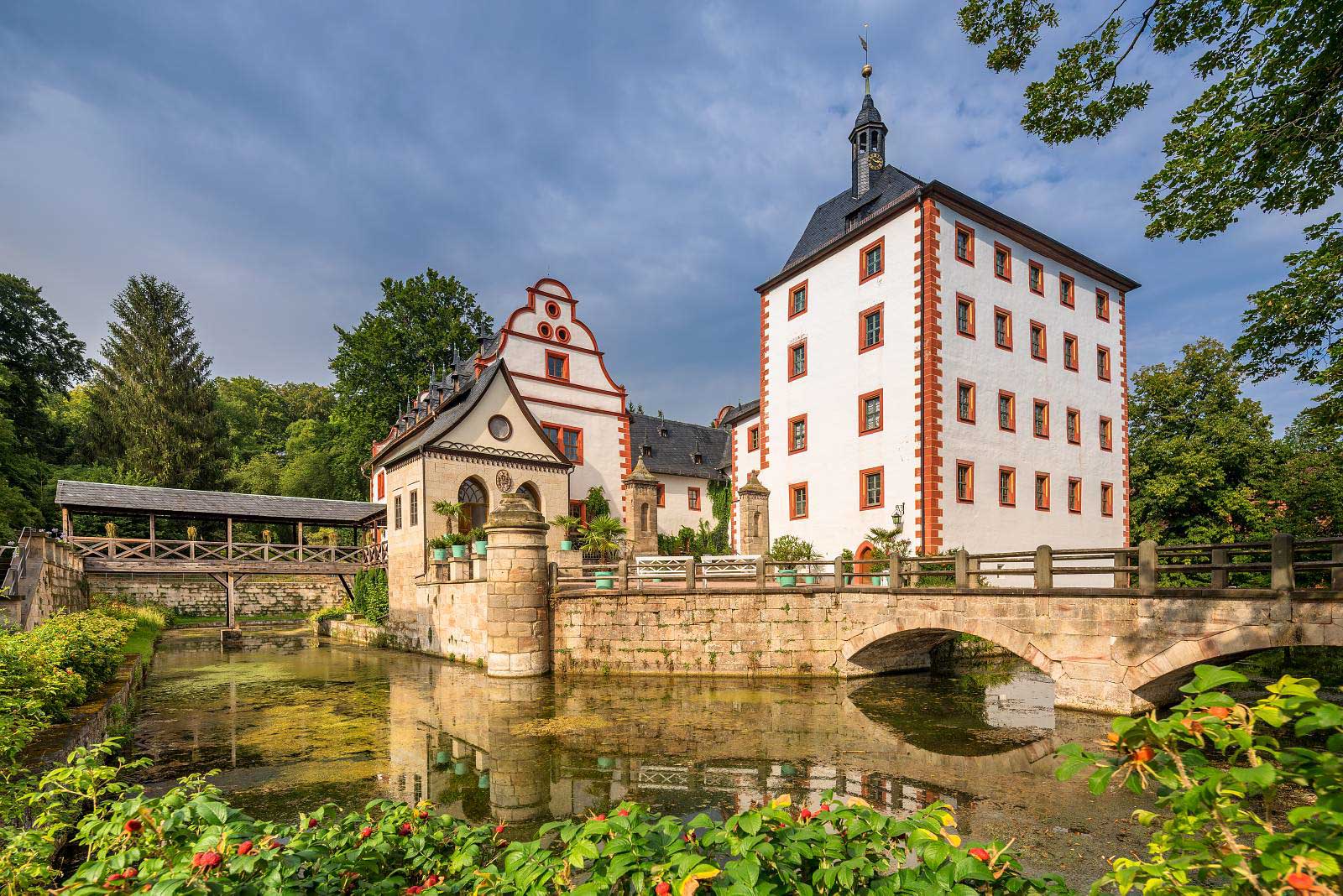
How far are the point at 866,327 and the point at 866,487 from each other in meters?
5.82

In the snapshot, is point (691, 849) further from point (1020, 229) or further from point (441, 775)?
point (1020, 229)

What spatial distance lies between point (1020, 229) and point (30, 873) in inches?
1116

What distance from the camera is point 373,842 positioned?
325 cm

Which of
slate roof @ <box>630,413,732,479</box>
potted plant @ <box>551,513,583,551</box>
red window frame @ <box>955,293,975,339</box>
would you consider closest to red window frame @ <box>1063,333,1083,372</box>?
red window frame @ <box>955,293,975,339</box>

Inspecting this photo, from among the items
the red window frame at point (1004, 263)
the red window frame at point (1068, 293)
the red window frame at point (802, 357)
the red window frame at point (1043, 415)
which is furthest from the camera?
the red window frame at point (802, 357)

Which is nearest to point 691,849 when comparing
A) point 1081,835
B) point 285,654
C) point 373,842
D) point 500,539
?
point 373,842

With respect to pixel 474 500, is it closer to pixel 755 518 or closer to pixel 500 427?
pixel 500 427

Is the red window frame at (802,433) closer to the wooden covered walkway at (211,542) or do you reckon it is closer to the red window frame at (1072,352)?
the red window frame at (1072,352)

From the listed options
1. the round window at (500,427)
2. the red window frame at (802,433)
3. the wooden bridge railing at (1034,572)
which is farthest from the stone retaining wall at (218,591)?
the red window frame at (802,433)

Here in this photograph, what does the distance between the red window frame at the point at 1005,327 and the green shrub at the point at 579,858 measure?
2365 cm

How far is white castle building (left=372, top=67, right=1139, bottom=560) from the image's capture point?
2156cm

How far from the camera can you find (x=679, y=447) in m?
38.6

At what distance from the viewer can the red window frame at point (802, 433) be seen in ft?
83.5

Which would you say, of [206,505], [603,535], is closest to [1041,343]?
[603,535]
